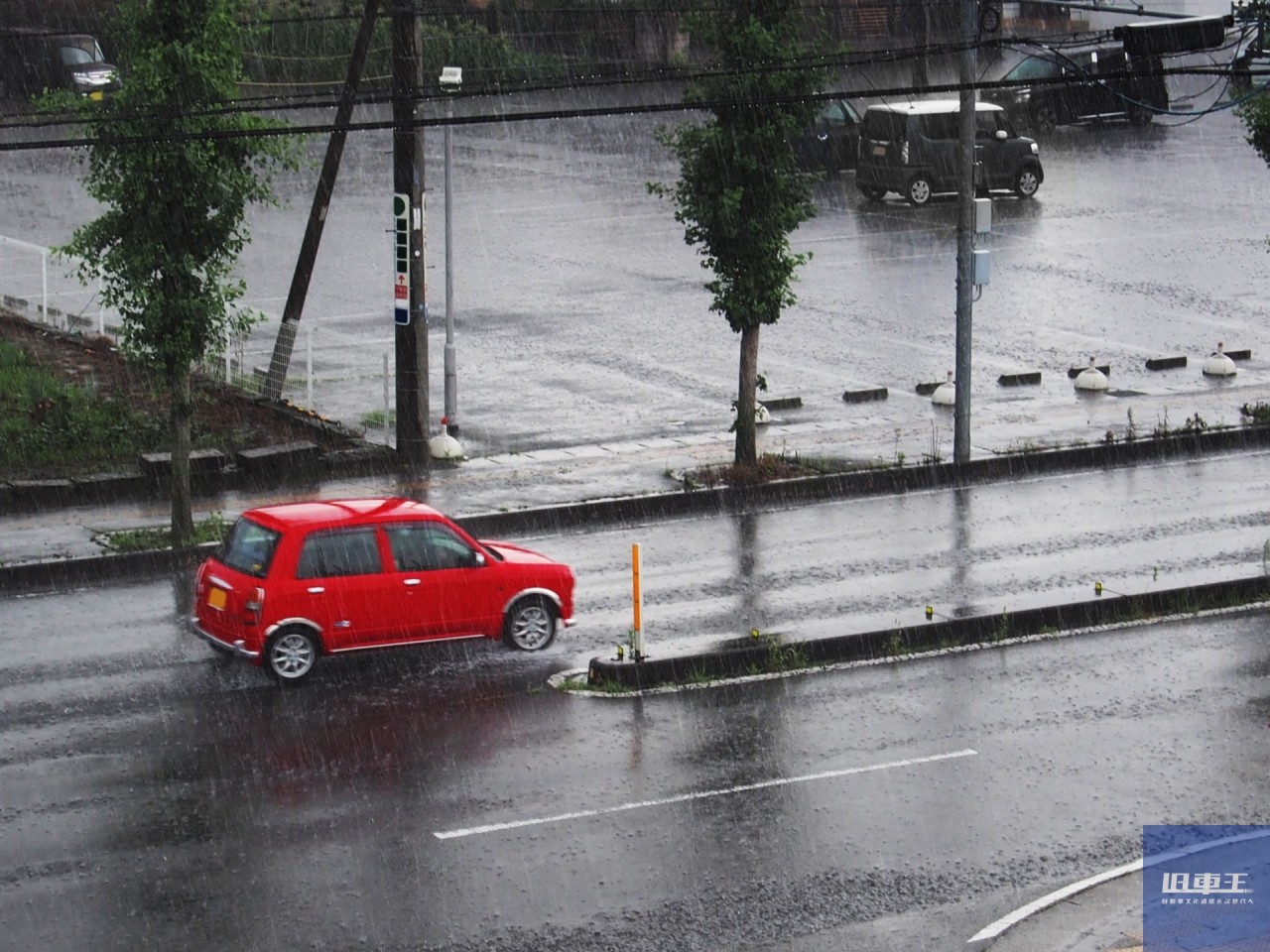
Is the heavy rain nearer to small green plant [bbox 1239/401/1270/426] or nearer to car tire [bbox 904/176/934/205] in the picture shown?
small green plant [bbox 1239/401/1270/426]

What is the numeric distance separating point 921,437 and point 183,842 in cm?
1529

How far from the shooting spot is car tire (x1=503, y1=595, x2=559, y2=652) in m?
17.1

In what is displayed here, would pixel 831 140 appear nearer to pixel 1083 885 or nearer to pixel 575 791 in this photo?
pixel 575 791

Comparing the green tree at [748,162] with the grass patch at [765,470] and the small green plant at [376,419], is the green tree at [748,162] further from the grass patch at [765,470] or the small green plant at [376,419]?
the small green plant at [376,419]

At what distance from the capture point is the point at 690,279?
3628 centimetres

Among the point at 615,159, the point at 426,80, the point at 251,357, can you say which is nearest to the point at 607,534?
the point at 251,357

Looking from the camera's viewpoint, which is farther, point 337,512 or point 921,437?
point 921,437

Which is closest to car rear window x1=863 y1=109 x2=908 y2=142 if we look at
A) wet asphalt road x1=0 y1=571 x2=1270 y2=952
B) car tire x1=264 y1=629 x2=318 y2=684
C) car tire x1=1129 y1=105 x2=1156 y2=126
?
car tire x1=1129 y1=105 x2=1156 y2=126

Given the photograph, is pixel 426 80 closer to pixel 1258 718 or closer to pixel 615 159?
pixel 615 159

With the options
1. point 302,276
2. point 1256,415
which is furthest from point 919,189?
point 302,276

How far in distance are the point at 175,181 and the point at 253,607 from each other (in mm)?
5885

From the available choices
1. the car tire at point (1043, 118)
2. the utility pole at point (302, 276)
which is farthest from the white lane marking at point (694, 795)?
the car tire at point (1043, 118)

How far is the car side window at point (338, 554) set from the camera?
52.8 feet

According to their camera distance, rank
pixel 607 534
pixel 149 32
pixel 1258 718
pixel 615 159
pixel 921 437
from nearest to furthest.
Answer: pixel 1258 718 < pixel 149 32 < pixel 607 534 < pixel 921 437 < pixel 615 159
